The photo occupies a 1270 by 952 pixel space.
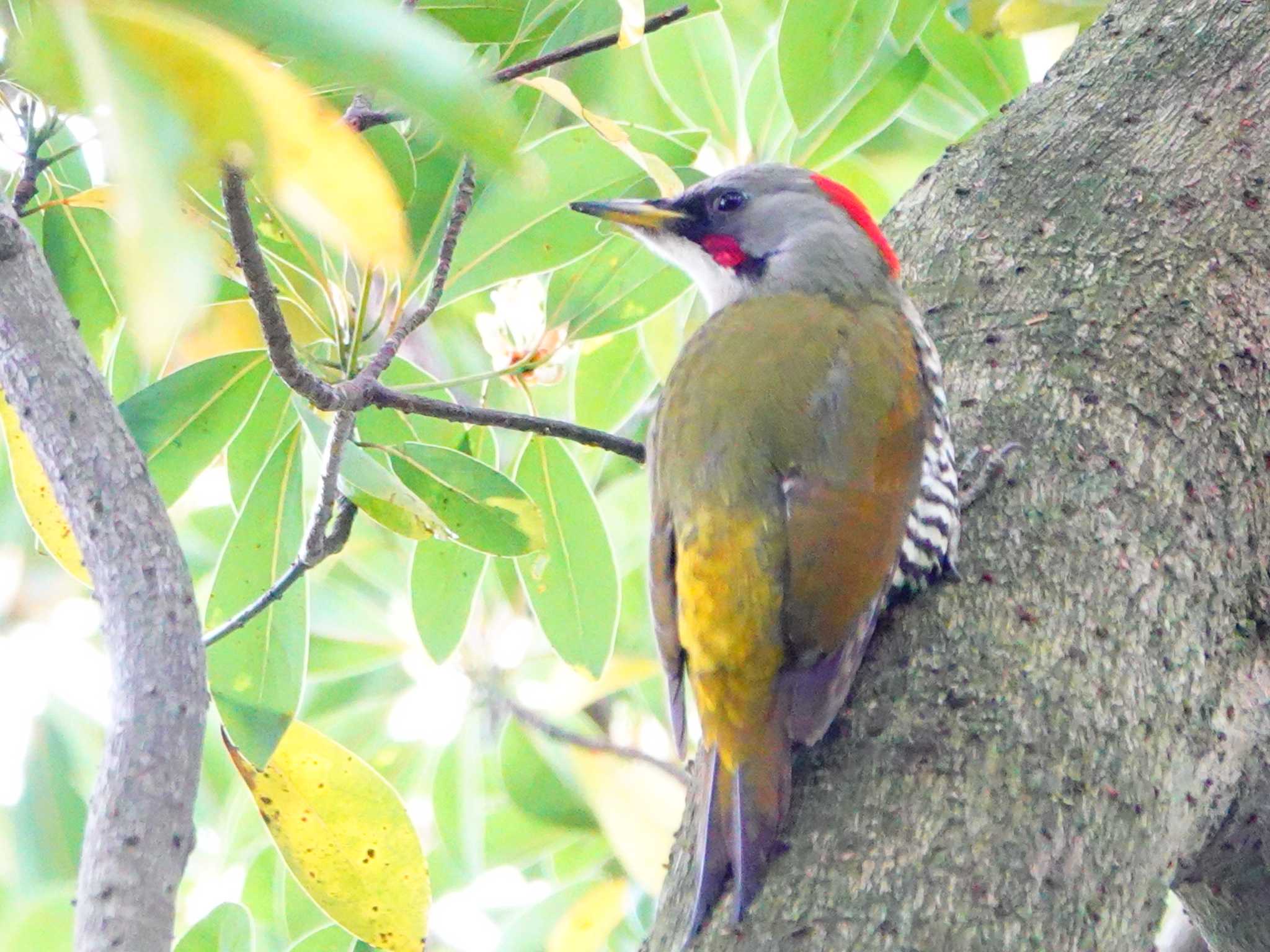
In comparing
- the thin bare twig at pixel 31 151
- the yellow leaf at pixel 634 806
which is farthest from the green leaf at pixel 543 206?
the yellow leaf at pixel 634 806

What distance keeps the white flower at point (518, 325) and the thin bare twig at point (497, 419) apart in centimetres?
39

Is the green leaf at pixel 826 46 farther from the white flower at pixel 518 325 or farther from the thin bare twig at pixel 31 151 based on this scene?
the thin bare twig at pixel 31 151

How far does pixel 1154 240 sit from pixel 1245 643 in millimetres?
724

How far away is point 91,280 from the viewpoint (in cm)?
268

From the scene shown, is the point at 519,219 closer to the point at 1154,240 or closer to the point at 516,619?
the point at 1154,240

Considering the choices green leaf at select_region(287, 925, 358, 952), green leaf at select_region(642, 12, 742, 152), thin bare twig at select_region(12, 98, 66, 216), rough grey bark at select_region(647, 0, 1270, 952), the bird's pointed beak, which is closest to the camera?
rough grey bark at select_region(647, 0, 1270, 952)

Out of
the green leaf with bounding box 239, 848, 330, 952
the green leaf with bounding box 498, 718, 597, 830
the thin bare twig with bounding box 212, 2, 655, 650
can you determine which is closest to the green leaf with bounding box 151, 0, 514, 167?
the thin bare twig with bounding box 212, 2, 655, 650

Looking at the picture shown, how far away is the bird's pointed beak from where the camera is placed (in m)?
2.75

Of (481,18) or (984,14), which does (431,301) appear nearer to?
(481,18)

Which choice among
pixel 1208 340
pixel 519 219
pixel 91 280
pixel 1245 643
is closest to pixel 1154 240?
pixel 1208 340

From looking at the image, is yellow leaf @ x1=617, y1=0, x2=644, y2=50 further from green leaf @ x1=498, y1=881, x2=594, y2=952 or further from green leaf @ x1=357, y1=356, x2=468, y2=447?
green leaf @ x1=498, y1=881, x2=594, y2=952

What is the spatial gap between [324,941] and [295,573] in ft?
3.36

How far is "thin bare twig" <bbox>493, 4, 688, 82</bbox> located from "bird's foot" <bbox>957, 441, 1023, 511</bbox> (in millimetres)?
831

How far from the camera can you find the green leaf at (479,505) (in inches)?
98.5
